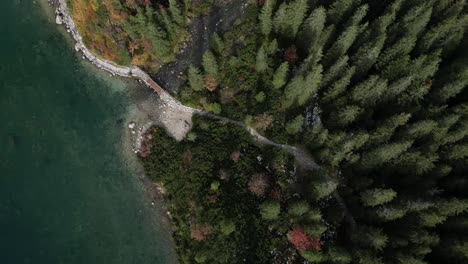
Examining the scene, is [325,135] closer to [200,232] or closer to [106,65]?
[200,232]

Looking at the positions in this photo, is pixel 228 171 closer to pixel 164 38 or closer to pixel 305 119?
pixel 305 119

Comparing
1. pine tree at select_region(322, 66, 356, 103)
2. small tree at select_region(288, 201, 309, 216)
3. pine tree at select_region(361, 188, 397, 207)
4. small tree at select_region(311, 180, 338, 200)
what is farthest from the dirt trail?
pine tree at select_region(361, 188, 397, 207)

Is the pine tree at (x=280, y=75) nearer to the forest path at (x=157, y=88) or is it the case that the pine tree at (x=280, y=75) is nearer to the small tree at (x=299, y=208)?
the forest path at (x=157, y=88)

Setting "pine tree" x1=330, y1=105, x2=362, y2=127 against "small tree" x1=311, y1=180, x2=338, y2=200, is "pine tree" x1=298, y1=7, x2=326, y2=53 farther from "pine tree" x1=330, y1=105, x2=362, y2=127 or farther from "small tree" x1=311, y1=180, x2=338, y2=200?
"small tree" x1=311, y1=180, x2=338, y2=200

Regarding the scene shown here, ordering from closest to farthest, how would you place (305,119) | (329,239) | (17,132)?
(329,239), (305,119), (17,132)

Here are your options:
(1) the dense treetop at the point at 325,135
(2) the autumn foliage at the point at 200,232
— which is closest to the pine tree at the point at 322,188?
(1) the dense treetop at the point at 325,135

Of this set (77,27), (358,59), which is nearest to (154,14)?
(77,27)

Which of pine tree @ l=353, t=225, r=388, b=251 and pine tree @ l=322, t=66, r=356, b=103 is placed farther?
pine tree @ l=322, t=66, r=356, b=103
